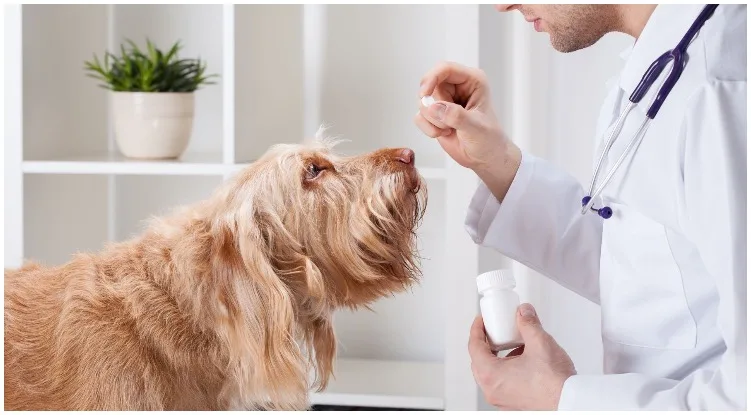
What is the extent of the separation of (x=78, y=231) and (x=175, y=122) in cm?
42

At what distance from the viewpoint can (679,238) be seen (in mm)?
1104

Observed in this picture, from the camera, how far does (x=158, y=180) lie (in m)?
2.31

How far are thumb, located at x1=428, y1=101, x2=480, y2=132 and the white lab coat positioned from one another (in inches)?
7.7

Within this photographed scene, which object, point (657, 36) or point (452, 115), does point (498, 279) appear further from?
point (657, 36)

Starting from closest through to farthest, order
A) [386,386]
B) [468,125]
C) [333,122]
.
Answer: [468,125] → [386,386] → [333,122]

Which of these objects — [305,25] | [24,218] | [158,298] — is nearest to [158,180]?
[24,218]

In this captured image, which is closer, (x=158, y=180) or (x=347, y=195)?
(x=347, y=195)

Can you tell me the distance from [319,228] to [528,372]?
359 millimetres

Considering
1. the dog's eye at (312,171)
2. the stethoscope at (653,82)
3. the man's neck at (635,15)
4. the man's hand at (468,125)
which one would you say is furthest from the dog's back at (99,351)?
the man's neck at (635,15)

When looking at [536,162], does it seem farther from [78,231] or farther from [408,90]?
[78,231]

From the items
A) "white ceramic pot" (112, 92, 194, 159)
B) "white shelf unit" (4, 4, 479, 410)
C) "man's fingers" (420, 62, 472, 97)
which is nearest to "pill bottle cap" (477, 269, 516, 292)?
"man's fingers" (420, 62, 472, 97)

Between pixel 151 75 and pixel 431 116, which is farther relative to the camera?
pixel 151 75

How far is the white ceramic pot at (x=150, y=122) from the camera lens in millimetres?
1973

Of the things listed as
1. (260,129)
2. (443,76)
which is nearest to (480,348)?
(443,76)
